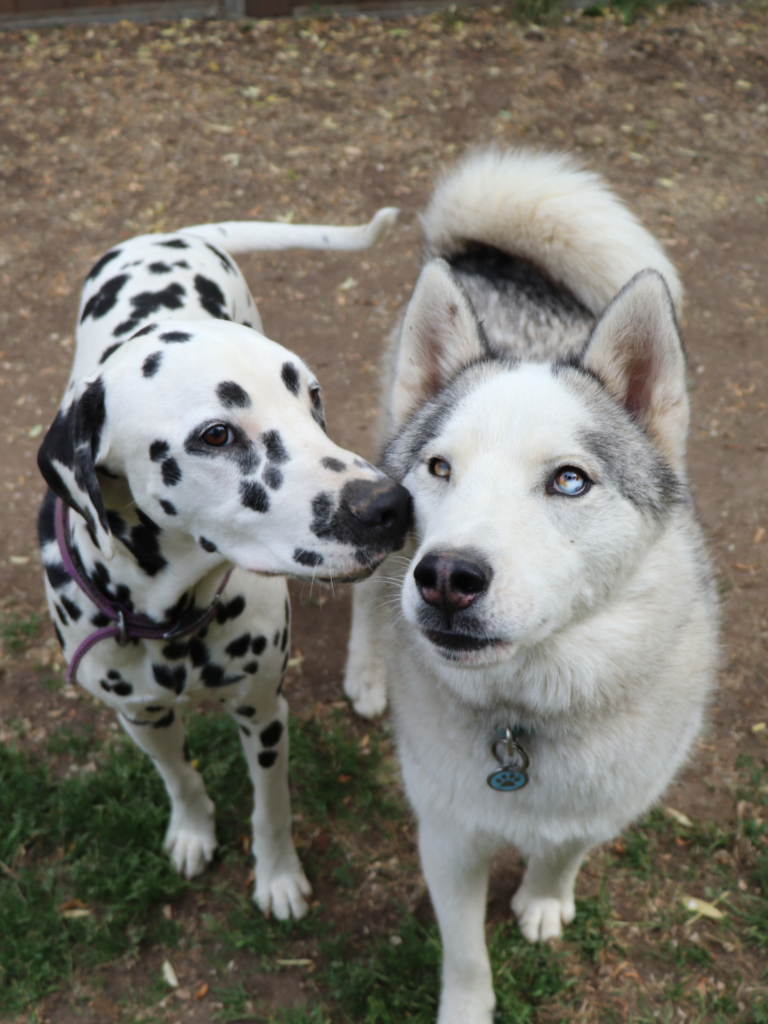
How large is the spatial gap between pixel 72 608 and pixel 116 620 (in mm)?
165

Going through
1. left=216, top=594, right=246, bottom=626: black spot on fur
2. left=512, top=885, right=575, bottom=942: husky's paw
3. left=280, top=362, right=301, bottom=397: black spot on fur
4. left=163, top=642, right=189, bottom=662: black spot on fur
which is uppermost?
left=280, top=362, right=301, bottom=397: black spot on fur

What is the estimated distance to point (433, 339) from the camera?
89.7 inches

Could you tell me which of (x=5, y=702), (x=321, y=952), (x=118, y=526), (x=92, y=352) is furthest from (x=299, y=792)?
(x=92, y=352)

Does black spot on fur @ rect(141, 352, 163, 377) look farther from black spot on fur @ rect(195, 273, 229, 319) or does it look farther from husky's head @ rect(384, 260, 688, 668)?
black spot on fur @ rect(195, 273, 229, 319)

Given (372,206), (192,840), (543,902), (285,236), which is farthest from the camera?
(372,206)

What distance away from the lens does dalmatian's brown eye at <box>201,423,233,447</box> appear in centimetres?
190

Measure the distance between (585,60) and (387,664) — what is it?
659 centimetres

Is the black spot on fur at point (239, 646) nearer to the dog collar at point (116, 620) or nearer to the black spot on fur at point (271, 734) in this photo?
the dog collar at point (116, 620)

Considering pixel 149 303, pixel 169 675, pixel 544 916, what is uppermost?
pixel 149 303

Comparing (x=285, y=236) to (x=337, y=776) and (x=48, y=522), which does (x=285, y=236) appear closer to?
(x=48, y=522)

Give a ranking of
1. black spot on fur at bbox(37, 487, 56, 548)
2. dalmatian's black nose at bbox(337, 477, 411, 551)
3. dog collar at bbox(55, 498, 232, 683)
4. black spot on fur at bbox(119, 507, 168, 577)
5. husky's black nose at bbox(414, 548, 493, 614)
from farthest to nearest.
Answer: black spot on fur at bbox(37, 487, 56, 548) < dog collar at bbox(55, 498, 232, 683) < black spot on fur at bbox(119, 507, 168, 577) < dalmatian's black nose at bbox(337, 477, 411, 551) < husky's black nose at bbox(414, 548, 493, 614)

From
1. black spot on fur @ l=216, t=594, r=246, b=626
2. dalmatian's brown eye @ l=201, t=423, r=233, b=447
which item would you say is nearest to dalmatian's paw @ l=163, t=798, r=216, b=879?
black spot on fur @ l=216, t=594, r=246, b=626

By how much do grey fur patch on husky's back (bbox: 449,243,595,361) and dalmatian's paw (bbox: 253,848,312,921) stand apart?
6.29 feet

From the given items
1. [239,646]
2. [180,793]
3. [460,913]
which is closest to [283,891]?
[180,793]
